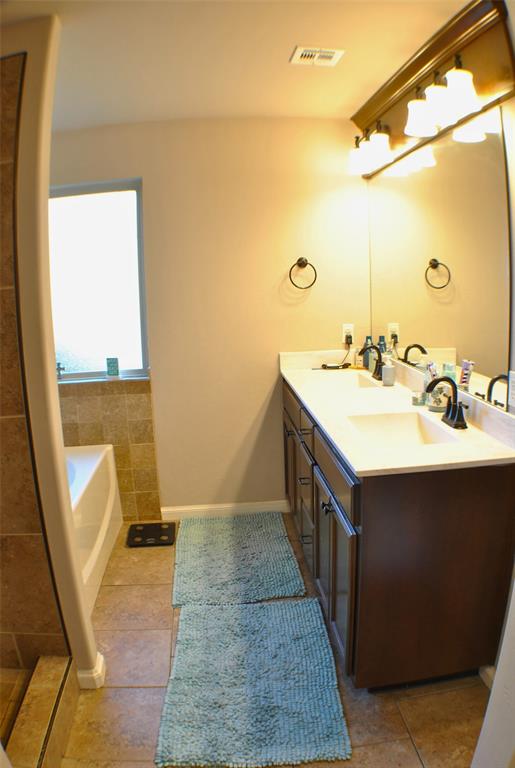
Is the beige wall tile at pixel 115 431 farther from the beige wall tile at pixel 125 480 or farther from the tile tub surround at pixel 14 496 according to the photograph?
the tile tub surround at pixel 14 496

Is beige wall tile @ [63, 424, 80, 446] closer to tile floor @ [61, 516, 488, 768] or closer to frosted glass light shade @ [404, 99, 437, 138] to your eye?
tile floor @ [61, 516, 488, 768]

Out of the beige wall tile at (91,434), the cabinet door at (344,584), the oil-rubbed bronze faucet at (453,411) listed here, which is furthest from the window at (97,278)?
the oil-rubbed bronze faucet at (453,411)

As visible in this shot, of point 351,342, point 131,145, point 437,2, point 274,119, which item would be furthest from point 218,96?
point 351,342

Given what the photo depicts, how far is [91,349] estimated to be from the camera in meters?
2.83

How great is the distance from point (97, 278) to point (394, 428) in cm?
195

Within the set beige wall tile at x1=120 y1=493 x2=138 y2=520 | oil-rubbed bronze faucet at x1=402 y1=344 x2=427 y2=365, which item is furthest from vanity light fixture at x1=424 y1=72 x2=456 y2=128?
beige wall tile at x1=120 y1=493 x2=138 y2=520

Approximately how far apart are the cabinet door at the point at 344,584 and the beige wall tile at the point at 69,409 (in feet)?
5.83

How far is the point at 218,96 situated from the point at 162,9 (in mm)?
733

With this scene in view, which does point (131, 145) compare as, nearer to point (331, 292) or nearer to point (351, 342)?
point (331, 292)

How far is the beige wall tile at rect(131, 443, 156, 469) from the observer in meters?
2.81

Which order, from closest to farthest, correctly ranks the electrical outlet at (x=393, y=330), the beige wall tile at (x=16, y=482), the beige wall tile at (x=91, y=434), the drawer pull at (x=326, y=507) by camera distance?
the beige wall tile at (x=16, y=482) → the drawer pull at (x=326, y=507) → the electrical outlet at (x=393, y=330) → the beige wall tile at (x=91, y=434)

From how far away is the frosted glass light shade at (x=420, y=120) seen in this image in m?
1.83

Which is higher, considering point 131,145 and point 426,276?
point 131,145

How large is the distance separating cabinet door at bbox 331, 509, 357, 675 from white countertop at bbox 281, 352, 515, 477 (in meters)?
0.25
